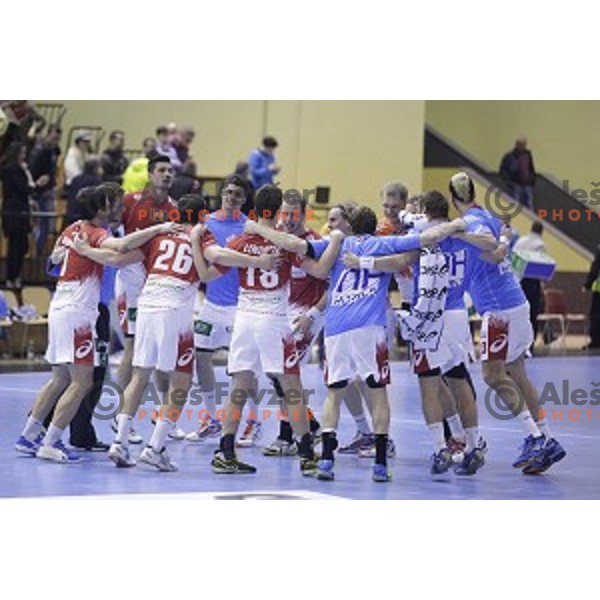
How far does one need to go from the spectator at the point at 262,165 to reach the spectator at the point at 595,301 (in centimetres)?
547

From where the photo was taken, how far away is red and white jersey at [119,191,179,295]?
46.2 ft

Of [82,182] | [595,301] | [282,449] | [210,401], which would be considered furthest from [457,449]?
[595,301]

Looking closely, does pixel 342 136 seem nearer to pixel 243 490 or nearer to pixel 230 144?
pixel 230 144

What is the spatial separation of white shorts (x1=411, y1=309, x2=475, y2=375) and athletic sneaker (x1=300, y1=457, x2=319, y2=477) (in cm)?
101

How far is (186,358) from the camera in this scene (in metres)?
12.6

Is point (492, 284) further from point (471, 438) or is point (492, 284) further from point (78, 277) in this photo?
point (78, 277)

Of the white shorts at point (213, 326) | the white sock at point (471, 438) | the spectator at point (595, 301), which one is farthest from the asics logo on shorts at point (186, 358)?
the spectator at point (595, 301)

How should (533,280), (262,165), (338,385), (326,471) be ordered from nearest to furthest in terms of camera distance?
(338,385), (326,471), (262,165), (533,280)

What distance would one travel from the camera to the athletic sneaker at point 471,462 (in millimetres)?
12695

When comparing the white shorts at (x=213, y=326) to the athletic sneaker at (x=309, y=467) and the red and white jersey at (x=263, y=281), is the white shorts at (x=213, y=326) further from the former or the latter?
the athletic sneaker at (x=309, y=467)

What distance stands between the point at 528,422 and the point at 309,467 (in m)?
1.79

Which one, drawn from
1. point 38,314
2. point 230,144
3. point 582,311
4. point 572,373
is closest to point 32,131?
point 38,314

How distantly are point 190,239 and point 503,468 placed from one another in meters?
3.06

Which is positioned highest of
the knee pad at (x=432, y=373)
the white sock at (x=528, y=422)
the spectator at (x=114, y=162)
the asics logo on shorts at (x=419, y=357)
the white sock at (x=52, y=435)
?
the spectator at (x=114, y=162)
